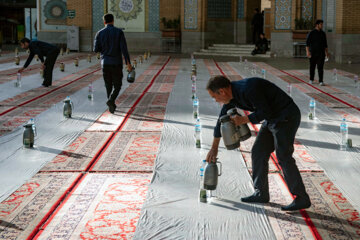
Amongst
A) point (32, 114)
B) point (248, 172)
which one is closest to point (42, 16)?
point (32, 114)

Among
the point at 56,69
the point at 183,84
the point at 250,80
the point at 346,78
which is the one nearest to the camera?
the point at 250,80

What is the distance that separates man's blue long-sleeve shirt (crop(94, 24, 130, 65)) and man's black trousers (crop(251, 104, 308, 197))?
15.2 feet

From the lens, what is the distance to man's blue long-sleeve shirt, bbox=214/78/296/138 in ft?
12.8

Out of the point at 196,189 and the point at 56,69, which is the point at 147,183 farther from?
the point at 56,69

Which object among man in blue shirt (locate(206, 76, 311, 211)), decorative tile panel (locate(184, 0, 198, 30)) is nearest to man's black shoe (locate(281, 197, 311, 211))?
man in blue shirt (locate(206, 76, 311, 211))

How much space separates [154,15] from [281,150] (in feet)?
80.5

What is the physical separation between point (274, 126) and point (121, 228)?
1.26 m

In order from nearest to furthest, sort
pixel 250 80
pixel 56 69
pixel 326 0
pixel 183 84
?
pixel 250 80 < pixel 183 84 < pixel 56 69 < pixel 326 0

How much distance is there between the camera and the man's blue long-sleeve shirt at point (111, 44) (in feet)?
28.6

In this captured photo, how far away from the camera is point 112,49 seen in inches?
344

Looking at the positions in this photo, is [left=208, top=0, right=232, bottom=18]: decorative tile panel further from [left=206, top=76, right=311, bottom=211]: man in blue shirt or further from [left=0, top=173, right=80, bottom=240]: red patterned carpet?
[left=206, top=76, right=311, bottom=211]: man in blue shirt

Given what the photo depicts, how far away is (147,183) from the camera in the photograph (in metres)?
5.15

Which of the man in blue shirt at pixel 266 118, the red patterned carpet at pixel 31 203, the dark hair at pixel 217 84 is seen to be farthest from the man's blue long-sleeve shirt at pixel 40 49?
the dark hair at pixel 217 84

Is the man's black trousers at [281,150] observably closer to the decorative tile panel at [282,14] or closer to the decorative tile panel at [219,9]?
the decorative tile panel at [282,14]
